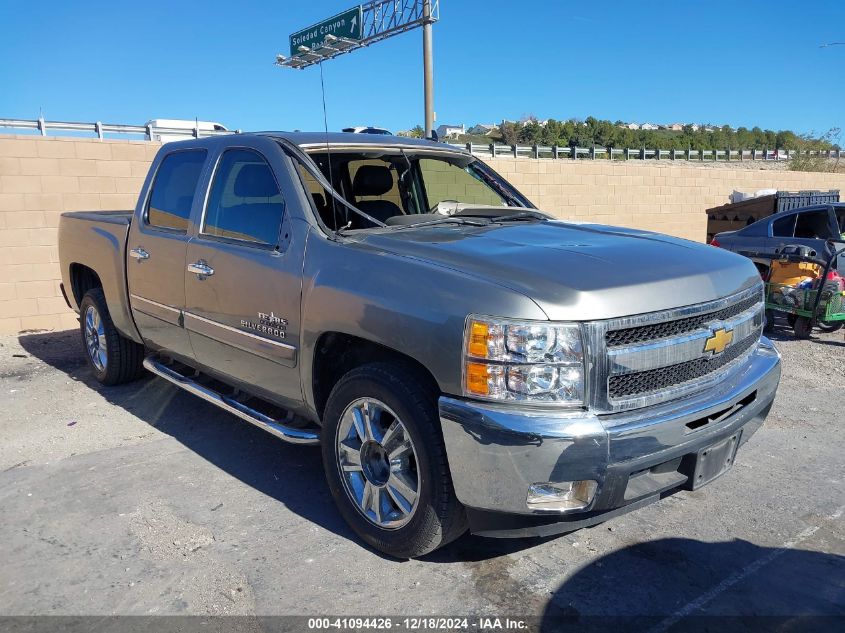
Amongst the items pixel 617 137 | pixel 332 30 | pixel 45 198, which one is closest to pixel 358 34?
pixel 332 30

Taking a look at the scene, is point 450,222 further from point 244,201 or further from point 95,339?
point 95,339

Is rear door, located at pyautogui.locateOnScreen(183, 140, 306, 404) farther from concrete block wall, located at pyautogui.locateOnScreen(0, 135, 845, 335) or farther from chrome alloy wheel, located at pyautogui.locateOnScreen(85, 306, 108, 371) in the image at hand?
concrete block wall, located at pyautogui.locateOnScreen(0, 135, 845, 335)

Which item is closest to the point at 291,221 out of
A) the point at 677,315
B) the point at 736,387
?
the point at 677,315

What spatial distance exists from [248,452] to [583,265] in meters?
2.66

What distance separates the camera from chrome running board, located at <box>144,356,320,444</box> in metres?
3.54

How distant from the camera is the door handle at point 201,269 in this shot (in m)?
4.04

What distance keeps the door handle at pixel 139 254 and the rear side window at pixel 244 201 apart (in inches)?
31.8

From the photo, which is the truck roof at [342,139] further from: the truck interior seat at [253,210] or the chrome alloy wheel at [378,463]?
the chrome alloy wheel at [378,463]

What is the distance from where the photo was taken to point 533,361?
2566 mm

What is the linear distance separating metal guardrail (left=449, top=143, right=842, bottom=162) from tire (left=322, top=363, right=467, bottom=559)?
8300 millimetres

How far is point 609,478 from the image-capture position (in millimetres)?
2545

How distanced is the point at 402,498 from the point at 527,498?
0.66 meters

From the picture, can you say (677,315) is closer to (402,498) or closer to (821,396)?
(402,498)

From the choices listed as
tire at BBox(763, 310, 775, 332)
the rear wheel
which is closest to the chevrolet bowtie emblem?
the rear wheel
